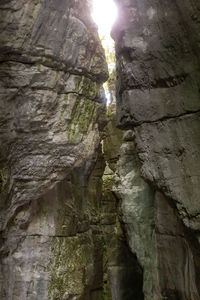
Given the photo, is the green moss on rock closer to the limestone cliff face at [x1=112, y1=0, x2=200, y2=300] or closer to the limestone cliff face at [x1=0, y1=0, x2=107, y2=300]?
the limestone cliff face at [x1=0, y1=0, x2=107, y2=300]

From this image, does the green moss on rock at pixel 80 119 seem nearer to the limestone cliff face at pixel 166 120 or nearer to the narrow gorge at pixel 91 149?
the narrow gorge at pixel 91 149

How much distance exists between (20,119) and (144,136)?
3051 millimetres

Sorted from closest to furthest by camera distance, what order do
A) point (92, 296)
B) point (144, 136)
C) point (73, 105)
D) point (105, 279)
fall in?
point (144, 136)
point (73, 105)
point (92, 296)
point (105, 279)

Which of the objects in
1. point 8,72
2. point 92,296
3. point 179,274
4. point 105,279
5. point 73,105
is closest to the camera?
point 179,274

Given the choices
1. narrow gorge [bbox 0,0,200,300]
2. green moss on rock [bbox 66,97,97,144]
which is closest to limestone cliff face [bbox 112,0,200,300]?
narrow gorge [bbox 0,0,200,300]

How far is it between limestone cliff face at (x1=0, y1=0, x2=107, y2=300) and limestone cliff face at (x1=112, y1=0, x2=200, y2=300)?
1585mm

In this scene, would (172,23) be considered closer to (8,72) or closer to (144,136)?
(144,136)

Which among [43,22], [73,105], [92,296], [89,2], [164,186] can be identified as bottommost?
[92,296]

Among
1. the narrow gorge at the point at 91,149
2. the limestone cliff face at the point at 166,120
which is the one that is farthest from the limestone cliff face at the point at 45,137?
the limestone cliff face at the point at 166,120

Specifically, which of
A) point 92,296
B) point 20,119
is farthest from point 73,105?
point 92,296

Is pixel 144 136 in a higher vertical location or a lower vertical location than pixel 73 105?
lower

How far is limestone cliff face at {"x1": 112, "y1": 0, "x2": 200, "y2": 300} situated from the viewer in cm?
521

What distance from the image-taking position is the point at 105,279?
9.91 m

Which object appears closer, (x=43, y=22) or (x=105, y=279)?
(x=43, y=22)
